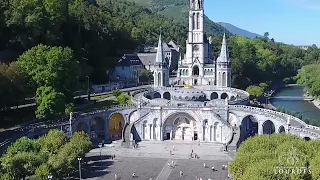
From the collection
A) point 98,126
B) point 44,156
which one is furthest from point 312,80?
point 44,156

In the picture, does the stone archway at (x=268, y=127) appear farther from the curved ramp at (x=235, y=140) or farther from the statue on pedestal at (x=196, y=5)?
the statue on pedestal at (x=196, y=5)

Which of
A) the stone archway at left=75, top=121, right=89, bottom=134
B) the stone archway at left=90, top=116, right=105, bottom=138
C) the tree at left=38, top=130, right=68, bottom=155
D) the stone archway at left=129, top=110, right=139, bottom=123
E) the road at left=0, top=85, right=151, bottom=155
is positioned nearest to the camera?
the tree at left=38, top=130, right=68, bottom=155

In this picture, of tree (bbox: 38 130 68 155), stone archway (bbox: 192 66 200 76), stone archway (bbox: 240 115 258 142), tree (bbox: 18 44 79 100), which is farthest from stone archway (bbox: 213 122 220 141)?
stone archway (bbox: 192 66 200 76)

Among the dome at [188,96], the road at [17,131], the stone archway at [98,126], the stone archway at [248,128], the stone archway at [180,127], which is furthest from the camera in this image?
the dome at [188,96]

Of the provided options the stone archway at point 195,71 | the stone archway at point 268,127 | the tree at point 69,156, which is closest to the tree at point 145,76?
the stone archway at point 195,71

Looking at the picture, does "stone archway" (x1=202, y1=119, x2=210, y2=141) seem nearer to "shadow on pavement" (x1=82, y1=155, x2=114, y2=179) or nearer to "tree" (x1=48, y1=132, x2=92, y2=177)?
"shadow on pavement" (x1=82, y1=155, x2=114, y2=179)

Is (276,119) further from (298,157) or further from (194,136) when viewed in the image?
(298,157)
